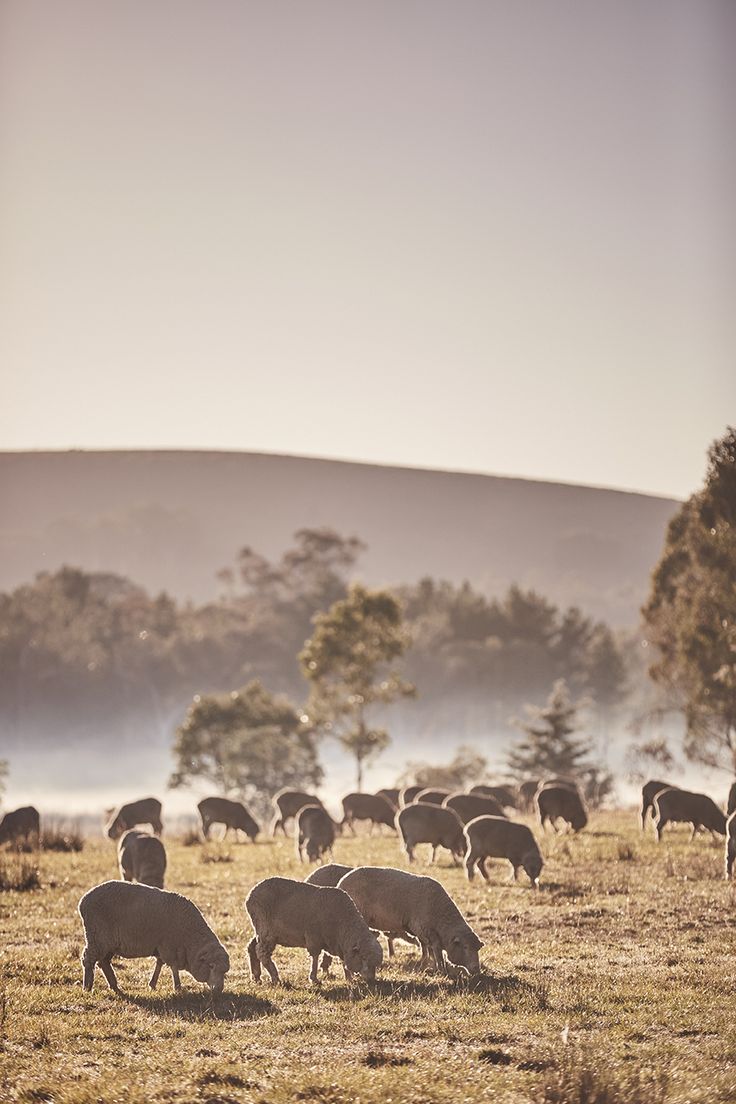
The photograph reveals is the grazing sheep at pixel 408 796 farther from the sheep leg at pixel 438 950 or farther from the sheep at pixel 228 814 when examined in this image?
the sheep leg at pixel 438 950

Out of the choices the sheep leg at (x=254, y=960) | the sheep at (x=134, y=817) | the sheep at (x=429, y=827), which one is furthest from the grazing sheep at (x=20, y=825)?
the sheep leg at (x=254, y=960)

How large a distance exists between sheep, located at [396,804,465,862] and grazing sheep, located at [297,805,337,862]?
2.39 meters

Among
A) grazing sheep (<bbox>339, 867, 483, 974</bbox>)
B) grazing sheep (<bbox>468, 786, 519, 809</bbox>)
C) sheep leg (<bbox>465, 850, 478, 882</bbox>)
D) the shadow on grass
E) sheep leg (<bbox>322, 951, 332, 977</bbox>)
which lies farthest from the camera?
grazing sheep (<bbox>468, 786, 519, 809</bbox>)

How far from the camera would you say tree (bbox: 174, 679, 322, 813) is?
2491 inches

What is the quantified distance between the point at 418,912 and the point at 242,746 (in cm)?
4728

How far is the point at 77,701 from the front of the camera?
11338 cm

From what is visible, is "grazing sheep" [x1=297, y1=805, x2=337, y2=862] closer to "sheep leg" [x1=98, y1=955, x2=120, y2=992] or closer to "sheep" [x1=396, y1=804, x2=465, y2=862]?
"sheep" [x1=396, y1=804, x2=465, y2=862]

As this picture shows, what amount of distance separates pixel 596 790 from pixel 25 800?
55.9m

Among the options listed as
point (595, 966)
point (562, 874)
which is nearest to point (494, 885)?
point (562, 874)

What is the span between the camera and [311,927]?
52.3ft

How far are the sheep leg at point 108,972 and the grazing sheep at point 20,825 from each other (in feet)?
56.2

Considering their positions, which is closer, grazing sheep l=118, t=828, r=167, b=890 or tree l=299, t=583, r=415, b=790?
grazing sheep l=118, t=828, r=167, b=890

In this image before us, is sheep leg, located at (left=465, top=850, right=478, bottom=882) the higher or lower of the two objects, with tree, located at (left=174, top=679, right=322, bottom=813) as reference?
lower

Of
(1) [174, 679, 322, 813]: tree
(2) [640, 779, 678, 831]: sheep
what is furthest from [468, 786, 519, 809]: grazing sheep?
(1) [174, 679, 322, 813]: tree
